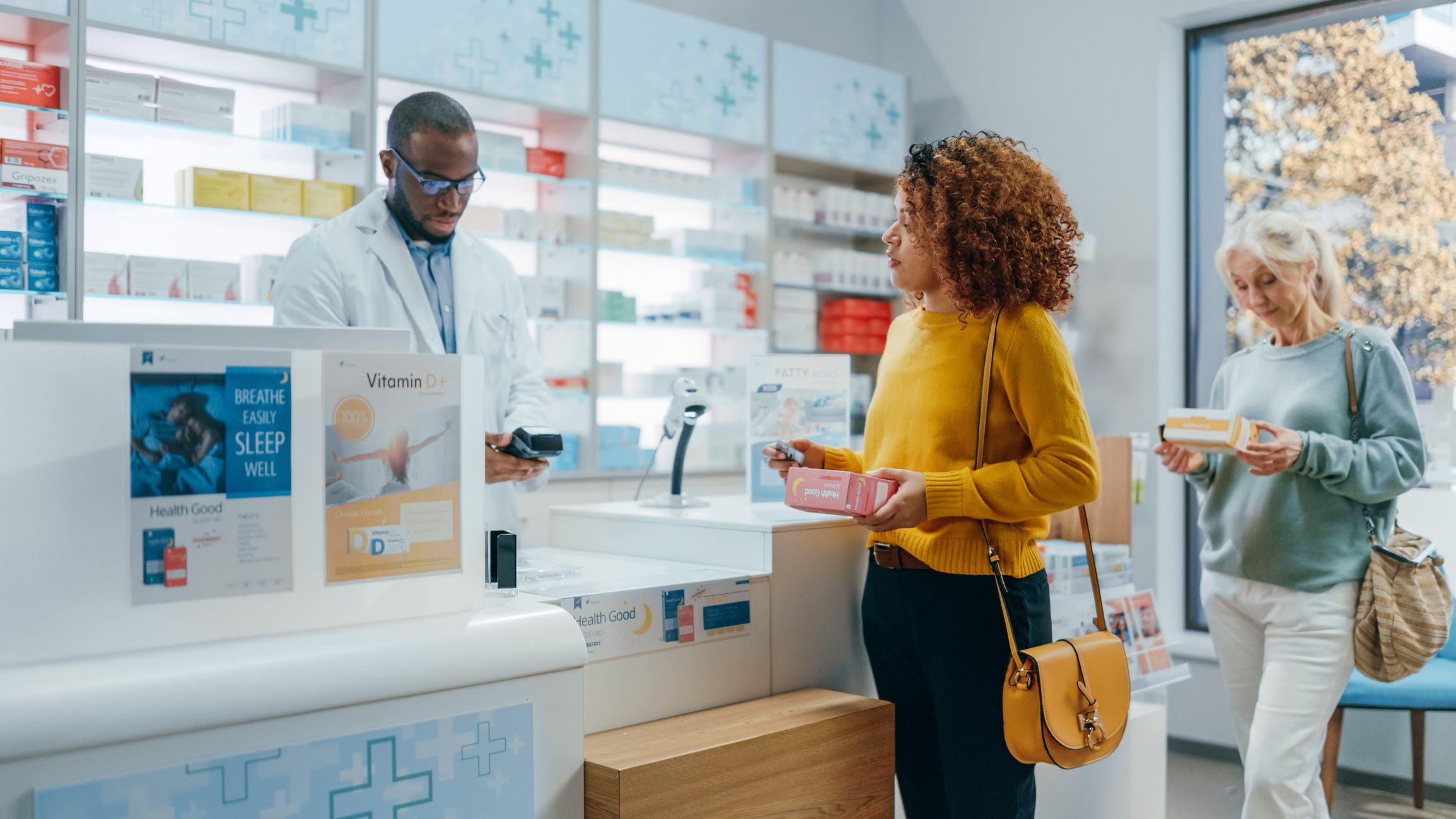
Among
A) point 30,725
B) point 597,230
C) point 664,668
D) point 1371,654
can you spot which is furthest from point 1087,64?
point 30,725

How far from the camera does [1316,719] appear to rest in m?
2.29

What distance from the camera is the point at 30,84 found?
10.7ft

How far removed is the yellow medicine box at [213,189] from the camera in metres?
3.58

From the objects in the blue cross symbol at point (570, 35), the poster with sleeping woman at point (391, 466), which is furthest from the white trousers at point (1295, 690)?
the blue cross symbol at point (570, 35)

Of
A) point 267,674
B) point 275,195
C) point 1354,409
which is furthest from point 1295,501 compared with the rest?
point 275,195

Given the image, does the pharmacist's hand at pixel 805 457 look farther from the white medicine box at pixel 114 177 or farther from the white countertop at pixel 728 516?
the white medicine box at pixel 114 177

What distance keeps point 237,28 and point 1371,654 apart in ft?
12.2

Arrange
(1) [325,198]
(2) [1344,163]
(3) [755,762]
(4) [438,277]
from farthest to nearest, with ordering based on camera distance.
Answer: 1. (2) [1344,163]
2. (1) [325,198]
3. (4) [438,277]
4. (3) [755,762]

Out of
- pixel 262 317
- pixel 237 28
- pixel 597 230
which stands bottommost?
pixel 262 317

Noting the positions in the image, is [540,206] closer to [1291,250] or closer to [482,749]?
[1291,250]

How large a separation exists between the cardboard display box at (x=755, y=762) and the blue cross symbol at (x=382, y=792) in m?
0.27

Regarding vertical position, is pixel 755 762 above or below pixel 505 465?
below

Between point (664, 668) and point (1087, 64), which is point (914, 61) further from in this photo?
point (664, 668)

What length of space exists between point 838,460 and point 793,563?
0.21 metres
